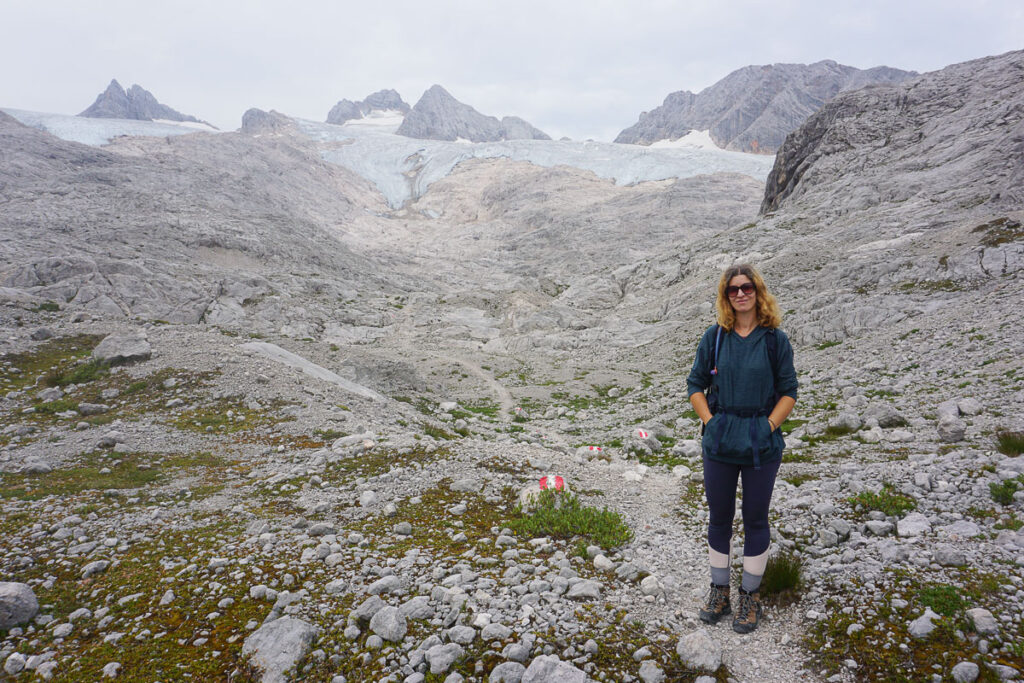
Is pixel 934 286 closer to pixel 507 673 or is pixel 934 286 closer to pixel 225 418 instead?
pixel 507 673

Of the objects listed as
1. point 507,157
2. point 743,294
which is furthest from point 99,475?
point 507,157

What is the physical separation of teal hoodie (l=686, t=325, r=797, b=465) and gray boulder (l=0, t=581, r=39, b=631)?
9.09 m

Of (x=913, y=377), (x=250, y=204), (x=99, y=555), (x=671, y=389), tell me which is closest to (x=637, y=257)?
(x=671, y=389)

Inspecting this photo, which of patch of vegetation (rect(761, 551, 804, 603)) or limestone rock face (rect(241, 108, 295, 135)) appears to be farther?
limestone rock face (rect(241, 108, 295, 135))

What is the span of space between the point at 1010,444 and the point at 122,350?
30054 mm

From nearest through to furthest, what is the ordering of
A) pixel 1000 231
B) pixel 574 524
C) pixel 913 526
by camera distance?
pixel 913 526, pixel 574 524, pixel 1000 231

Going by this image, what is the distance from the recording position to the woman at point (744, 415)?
5191 mm

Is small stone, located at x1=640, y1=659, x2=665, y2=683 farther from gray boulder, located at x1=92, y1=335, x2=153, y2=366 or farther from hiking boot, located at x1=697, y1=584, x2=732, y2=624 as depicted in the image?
gray boulder, located at x1=92, y1=335, x2=153, y2=366

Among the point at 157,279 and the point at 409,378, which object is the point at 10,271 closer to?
the point at 157,279

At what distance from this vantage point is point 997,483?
21.7ft

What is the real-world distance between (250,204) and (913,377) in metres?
106

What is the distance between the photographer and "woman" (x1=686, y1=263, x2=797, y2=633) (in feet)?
17.0

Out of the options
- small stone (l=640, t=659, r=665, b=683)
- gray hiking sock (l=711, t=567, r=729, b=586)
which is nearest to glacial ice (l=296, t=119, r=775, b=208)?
gray hiking sock (l=711, t=567, r=729, b=586)

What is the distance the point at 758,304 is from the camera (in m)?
5.39
